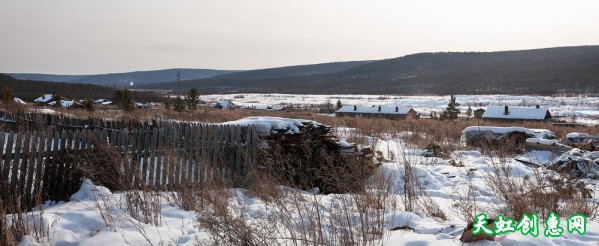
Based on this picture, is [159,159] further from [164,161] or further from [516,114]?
[516,114]

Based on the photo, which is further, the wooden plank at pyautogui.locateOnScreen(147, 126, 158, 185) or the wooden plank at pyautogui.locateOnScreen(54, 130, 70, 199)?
the wooden plank at pyautogui.locateOnScreen(147, 126, 158, 185)

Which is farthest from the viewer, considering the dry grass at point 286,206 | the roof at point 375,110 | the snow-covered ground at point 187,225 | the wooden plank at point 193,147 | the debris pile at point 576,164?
the roof at point 375,110

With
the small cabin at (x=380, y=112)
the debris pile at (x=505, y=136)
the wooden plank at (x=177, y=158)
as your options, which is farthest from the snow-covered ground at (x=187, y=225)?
the small cabin at (x=380, y=112)

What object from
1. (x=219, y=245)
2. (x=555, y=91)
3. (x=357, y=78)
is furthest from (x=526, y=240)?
(x=357, y=78)

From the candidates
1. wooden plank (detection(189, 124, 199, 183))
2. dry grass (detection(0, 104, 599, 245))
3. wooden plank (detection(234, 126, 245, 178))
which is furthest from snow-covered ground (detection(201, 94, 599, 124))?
wooden plank (detection(189, 124, 199, 183))

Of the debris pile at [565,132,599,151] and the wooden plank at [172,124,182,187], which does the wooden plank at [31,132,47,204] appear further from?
the debris pile at [565,132,599,151]

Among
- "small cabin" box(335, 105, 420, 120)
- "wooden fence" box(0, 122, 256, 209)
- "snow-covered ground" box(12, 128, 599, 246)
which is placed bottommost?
"small cabin" box(335, 105, 420, 120)

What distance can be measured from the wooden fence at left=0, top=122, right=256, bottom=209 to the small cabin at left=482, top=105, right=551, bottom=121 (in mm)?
44601

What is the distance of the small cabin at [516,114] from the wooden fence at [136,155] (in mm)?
44601

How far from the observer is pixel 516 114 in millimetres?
46656

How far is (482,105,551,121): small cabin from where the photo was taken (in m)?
45.7

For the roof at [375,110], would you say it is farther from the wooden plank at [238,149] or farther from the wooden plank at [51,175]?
the wooden plank at [51,175]

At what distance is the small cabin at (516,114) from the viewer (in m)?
45.7

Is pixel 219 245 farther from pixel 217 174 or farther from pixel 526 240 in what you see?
pixel 217 174
